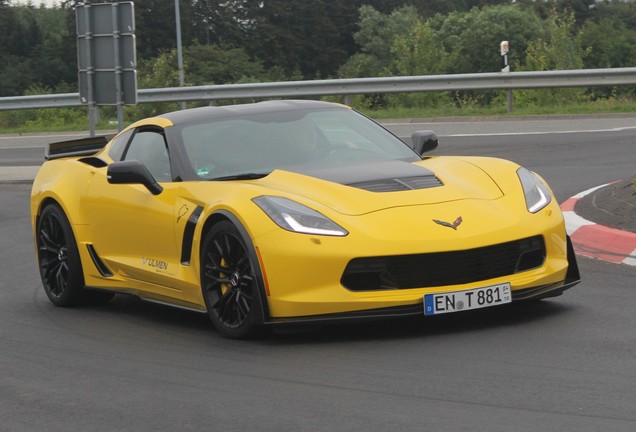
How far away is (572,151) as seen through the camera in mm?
17453

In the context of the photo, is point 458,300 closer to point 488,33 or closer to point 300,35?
point 488,33

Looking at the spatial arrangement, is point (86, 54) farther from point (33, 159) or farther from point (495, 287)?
point (495, 287)

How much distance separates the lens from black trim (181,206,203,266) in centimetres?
771

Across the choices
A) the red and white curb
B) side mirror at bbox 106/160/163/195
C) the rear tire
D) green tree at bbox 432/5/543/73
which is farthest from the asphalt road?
green tree at bbox 432/5/543/73

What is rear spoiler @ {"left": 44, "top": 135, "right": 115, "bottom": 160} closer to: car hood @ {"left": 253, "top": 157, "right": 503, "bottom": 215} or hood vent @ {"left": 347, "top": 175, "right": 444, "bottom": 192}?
car hood @ {"left": 253, "top": 157, "right": 503, "bottom": 215}

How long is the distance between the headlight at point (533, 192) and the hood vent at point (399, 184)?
0.49 m

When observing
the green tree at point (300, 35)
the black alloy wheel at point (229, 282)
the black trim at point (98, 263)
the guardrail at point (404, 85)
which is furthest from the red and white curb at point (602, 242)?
the green tree at point (300, 35)

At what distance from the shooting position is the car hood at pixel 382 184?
7357 millimetres

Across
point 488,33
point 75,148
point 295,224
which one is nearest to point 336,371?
point 295,224

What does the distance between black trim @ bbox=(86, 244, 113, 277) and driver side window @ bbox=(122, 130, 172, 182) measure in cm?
63

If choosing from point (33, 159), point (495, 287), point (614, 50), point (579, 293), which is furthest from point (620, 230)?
point (614, 50)

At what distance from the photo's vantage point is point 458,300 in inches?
276

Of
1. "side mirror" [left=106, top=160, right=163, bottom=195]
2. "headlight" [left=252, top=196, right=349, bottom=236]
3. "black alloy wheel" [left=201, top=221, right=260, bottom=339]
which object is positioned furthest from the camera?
"side mirror" [left=106, top=160, right=163, bottom=195]

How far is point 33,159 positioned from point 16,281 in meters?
12.9
